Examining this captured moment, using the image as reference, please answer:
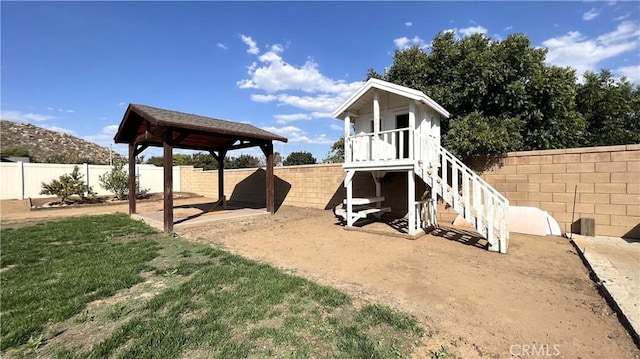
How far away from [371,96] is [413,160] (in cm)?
264

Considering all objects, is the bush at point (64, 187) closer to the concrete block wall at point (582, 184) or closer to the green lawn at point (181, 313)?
the green lawn at point (181, 313)

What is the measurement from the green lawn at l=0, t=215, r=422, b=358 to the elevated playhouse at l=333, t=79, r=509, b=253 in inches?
148

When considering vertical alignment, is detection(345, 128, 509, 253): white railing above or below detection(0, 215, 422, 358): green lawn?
above

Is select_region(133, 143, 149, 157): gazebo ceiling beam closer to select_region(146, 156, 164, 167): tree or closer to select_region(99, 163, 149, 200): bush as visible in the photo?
select_region(99, 163, 149, 200): bush

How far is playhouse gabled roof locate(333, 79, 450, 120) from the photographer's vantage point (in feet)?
22.2

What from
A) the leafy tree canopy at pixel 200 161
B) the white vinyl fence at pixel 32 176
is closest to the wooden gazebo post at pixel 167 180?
the white vinyl fence at pixel 32 176

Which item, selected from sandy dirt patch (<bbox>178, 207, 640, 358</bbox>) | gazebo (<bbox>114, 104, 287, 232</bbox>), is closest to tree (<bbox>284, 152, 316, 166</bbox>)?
gazebo (<bbox>114, 104, 287, 232</bbox>)

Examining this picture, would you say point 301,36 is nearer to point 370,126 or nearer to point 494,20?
point 370,126

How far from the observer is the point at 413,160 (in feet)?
21.5

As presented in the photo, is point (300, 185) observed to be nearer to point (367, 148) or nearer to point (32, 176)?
point (367, 148)

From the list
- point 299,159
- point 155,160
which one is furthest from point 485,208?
point 155,160

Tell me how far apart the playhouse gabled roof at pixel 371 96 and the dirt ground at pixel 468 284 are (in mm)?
3492

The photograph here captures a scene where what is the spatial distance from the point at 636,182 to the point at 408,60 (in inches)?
316

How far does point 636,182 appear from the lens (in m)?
5.97
